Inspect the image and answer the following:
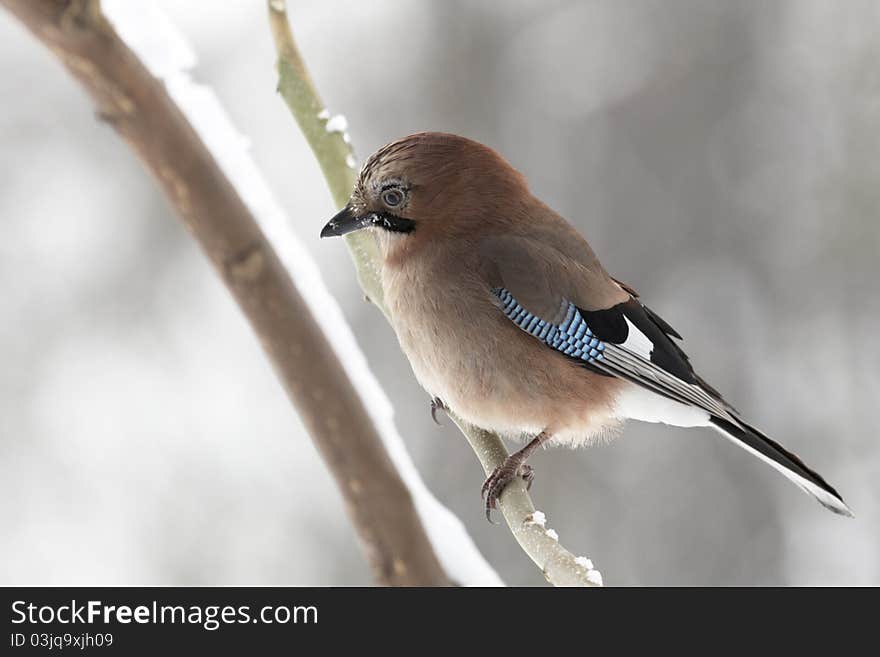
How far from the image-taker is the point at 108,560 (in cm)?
457

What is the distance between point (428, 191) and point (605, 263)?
7.79ft

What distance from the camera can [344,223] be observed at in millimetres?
1930

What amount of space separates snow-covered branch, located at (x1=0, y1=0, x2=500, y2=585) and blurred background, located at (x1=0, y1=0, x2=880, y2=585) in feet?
8.78

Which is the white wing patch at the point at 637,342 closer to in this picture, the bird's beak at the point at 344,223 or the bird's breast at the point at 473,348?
the bird's breast at the point at 473,348

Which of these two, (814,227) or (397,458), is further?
(814,227)

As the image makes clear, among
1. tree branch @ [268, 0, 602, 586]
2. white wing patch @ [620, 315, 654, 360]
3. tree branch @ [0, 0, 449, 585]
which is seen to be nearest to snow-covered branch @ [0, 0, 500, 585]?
tree branch @ [0, 0, 449, 585]

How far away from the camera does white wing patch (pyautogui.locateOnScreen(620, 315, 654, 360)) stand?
2180 millimetres

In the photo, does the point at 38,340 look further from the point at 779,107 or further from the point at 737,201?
the point at 779,107

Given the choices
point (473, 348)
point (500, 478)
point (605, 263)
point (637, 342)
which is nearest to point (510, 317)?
point (473, 348)

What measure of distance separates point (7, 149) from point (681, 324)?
11.2 ft

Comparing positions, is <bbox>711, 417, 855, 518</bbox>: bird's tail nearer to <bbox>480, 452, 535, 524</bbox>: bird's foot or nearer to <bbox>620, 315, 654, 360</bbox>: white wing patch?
<bbox>620, 315, 654, 360</bbox>: white wing patch

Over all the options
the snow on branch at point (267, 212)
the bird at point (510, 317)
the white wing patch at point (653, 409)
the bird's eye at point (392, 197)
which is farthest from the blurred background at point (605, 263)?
the snow on branch at point (267, 212)

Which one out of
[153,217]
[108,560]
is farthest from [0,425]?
[153,217]

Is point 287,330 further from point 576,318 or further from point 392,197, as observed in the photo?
point 576,318
